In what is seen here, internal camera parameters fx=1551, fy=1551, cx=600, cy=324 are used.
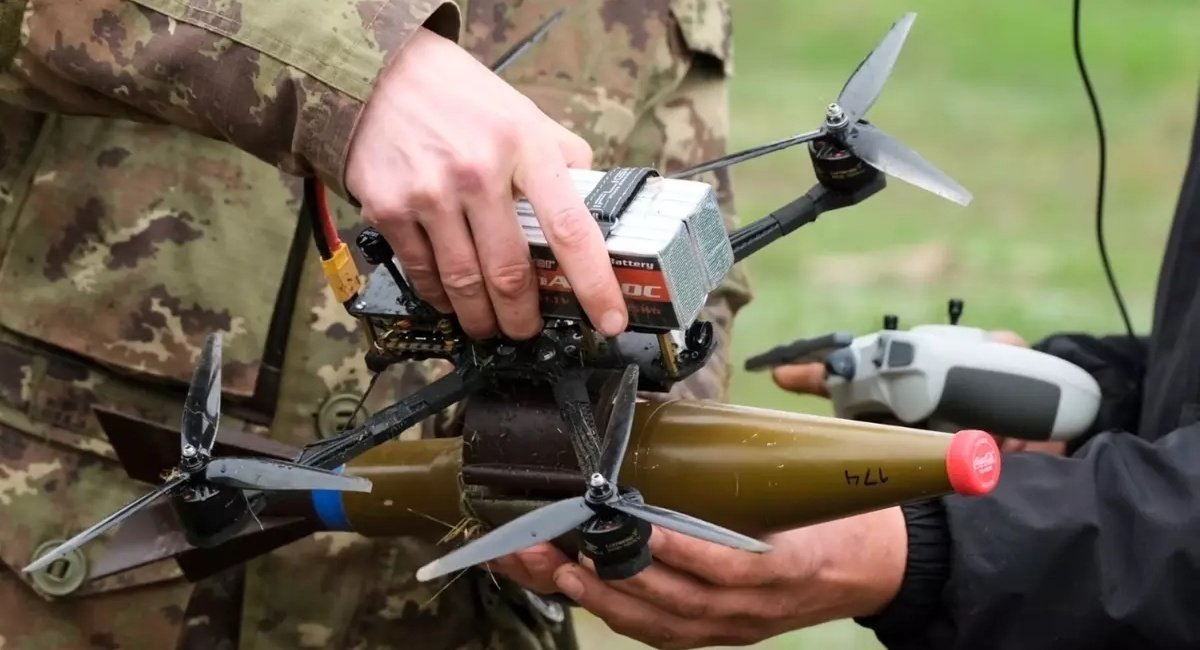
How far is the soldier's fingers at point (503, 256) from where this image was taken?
1663 mm

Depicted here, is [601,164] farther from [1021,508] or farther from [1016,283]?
[1016,283]

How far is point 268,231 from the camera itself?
2229 mm

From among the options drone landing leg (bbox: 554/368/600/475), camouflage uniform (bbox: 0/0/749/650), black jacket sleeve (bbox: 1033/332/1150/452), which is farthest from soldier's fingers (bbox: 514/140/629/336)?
black jacket sleeve (bbox: 1033/332/1150/452)

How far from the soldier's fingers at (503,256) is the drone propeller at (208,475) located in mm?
266

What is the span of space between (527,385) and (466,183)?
407 mm

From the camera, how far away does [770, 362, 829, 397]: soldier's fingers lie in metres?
2.78

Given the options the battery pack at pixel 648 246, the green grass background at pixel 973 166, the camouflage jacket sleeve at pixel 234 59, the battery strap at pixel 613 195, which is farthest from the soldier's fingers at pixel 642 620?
the green grass background at pixel 973 166

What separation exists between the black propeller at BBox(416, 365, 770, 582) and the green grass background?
10.2 feet

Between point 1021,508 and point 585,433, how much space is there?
0.68 m

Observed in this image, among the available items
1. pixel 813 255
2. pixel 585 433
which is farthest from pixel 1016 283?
pixel 585 433

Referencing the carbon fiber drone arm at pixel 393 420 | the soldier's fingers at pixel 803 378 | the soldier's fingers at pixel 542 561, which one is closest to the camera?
the carbon fiber drone arm at pixel 393 420

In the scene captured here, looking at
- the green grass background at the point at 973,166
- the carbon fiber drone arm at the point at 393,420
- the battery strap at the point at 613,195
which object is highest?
the battery strap at the point at 613,195

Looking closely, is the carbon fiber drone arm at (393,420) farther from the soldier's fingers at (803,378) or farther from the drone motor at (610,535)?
the soldier's fingers at (803,378)

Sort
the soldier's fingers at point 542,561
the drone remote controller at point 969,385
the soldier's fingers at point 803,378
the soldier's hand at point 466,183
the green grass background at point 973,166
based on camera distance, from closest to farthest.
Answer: the soldier's hand at point 466,183 → the soldier's fingers at point 542,561 → the drone remote controller at point 969,385 → the soldier's fingers at point 803,378 → the green grass background at point 973,166
